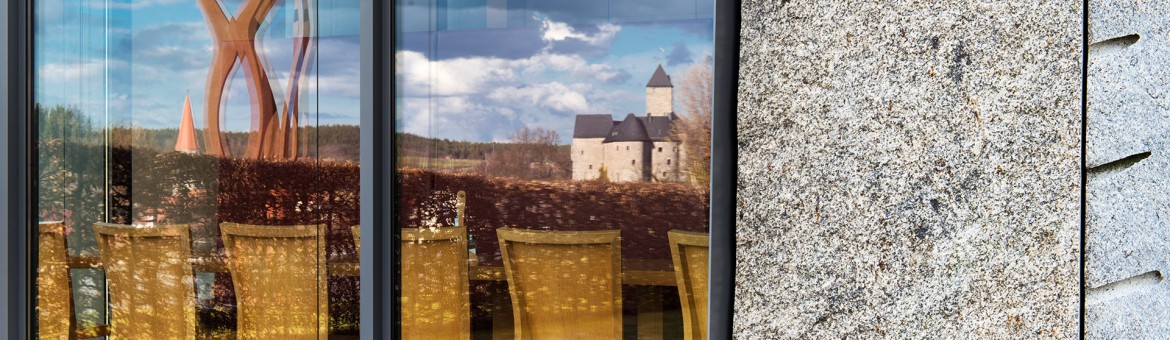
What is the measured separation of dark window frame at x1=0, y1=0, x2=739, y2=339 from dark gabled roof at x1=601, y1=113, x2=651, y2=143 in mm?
542

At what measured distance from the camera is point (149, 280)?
398cm

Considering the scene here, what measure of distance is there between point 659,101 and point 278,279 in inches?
70.2

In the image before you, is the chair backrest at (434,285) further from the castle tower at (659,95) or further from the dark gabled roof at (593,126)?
the castle tower at (659,95)

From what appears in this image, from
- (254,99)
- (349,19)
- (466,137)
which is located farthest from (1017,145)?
(254,99)

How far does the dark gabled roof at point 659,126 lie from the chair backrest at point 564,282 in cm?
36

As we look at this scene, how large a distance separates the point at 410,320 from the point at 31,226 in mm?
2175

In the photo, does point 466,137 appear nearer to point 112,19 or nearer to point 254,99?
point 254,99

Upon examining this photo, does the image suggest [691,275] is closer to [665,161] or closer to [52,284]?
[665,161]

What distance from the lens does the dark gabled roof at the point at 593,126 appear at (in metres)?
2.85

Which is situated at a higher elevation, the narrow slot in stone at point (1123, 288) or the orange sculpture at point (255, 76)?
the orange sculpture at point (255, 76)

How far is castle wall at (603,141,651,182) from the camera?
2.79 metres

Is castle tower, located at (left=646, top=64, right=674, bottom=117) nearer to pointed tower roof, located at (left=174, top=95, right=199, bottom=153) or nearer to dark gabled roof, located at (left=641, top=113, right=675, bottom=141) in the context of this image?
dark gabled roof, located at (left=641, top=113, right=675, bottom=141)

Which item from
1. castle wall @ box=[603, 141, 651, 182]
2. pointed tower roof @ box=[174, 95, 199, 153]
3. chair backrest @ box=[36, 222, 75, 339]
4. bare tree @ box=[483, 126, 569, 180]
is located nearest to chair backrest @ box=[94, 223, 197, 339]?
chair backrest @ box=[36, 222, 75, 339]

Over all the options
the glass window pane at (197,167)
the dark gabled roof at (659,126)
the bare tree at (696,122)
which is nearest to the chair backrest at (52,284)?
the glass window pane at (197,167)
